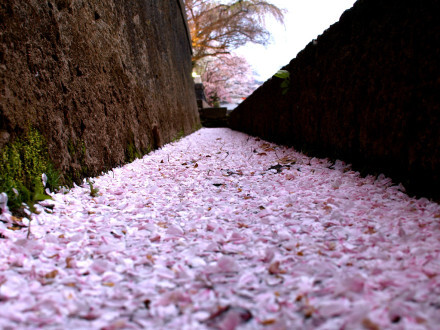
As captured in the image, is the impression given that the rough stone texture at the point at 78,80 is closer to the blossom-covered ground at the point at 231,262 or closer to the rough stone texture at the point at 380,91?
the blossom-covered ground at the point at 231,262

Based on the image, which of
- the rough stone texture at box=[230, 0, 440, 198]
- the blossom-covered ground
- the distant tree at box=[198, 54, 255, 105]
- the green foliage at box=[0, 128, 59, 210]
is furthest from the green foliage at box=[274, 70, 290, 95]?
the distant tree at box=[198, 54, 255, 105]

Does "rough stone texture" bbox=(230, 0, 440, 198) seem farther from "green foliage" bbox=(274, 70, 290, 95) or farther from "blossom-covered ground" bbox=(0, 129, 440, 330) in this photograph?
"green foliage" bbox=(274, 70, 290, 95)

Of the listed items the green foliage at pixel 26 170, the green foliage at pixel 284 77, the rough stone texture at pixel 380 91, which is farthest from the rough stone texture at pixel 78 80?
the rough stone texture at pixel 380 91

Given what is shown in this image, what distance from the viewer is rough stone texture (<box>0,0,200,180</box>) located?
1284mm

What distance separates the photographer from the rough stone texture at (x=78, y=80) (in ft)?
4.21

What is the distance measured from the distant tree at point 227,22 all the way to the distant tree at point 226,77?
3296mm

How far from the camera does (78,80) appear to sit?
180 centimetres

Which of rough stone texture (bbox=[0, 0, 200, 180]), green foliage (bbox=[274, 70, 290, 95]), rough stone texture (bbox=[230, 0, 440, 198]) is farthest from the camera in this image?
green foliage (bbox=[274, 70, 290, 95])

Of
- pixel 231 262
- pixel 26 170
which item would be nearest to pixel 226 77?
pixel 26 170

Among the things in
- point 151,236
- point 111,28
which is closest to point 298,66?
point 111,28

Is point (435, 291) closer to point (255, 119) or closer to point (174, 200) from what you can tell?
point (174, 200)

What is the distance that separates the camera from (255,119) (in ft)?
16.8

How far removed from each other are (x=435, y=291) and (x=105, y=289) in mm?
835

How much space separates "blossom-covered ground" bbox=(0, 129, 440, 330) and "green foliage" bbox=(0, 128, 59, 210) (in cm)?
10
